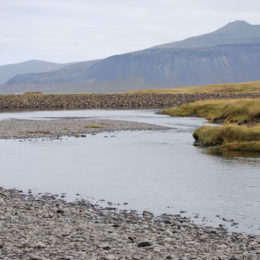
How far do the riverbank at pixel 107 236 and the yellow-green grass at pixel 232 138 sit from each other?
18.8m

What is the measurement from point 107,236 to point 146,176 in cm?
1103

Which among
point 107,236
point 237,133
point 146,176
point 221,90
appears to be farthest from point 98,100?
point 107,236

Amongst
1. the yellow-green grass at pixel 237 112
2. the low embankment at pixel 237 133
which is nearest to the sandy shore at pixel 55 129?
the yellow-green grass at pixel 237 112

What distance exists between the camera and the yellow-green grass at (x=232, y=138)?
34.6 metres

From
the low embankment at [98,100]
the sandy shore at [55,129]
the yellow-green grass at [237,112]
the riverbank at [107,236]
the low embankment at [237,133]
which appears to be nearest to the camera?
the riverbank at [107,236]

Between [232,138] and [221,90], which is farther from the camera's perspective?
[221,90]

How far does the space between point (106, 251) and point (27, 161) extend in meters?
18.2

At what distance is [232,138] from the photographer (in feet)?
120

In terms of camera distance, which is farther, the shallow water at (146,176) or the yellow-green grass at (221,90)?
the yellow-green grass at (221,90)

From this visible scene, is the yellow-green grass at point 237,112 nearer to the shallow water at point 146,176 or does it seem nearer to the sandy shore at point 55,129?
the sandy shore at point 55,129

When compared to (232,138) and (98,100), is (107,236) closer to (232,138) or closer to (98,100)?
(232,138)

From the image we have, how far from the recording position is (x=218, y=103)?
251 ft

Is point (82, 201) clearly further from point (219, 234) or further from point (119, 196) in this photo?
point (219, 234)

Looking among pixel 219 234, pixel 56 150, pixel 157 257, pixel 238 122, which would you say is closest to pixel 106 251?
pixel 157 257
